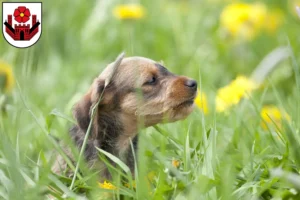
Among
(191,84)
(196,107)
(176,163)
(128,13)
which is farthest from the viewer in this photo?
(128,13)

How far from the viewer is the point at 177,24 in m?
6.93

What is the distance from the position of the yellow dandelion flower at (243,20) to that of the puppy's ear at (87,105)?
8.88ft

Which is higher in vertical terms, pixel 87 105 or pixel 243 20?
pixel 243 20

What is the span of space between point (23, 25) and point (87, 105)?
89cm

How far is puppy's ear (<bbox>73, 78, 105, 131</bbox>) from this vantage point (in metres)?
3.69

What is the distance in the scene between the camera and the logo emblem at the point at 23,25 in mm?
4387

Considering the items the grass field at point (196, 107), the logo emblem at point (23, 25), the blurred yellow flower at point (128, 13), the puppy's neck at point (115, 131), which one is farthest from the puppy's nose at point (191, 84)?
the blurred yellow flower at point (128, 13)

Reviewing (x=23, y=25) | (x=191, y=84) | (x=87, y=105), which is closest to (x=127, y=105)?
(x=87, y=105)

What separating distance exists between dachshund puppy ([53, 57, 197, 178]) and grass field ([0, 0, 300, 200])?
11 cm

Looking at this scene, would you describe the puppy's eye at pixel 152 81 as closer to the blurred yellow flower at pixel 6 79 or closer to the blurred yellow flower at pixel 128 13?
the blurred yellow flower at pixel 6 79

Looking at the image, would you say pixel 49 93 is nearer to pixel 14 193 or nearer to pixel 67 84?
pixel 67 84

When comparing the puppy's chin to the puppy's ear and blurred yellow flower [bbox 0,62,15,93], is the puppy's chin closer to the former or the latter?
the puppy's ear

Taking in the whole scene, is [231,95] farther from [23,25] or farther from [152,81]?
[23,25]

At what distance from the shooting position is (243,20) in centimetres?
643
